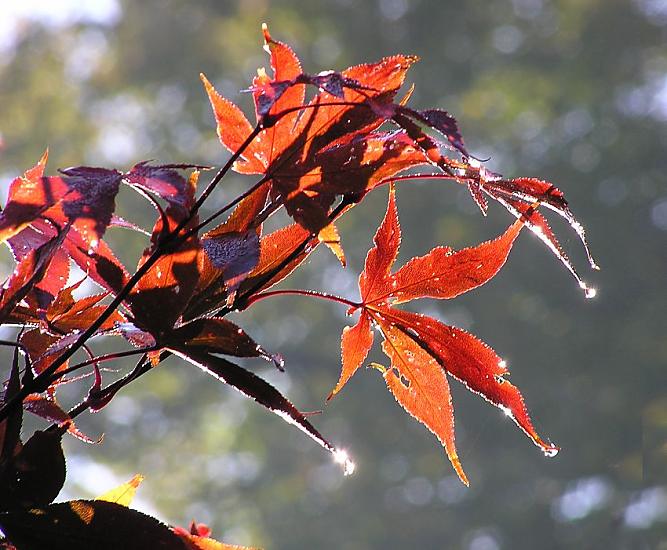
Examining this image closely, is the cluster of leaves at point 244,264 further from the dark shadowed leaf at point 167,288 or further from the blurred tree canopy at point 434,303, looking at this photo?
A: the blurred tree canopy at point 434,303

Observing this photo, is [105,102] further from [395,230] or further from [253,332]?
[395,230]

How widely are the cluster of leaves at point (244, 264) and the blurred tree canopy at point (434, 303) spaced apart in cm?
733

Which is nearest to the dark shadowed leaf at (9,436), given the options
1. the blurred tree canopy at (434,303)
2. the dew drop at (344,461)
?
the dew drop at (344,461)

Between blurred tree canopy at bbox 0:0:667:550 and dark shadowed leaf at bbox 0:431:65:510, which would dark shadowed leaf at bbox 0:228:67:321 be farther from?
blurred tree canopy at bbox 0:0:667:550

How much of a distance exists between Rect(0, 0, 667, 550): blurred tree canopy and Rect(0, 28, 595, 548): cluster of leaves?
733 cm

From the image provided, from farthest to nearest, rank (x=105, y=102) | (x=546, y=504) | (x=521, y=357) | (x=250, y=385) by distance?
(x=105, y=102), (x=521, y=357), (x=546, y=504), (x=250, y=385)

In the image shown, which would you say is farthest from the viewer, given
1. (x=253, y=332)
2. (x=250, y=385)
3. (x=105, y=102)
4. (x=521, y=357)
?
(x=105, y=102)

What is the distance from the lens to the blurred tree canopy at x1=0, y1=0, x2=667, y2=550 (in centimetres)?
782

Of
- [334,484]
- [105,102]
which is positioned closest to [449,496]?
[334,484]

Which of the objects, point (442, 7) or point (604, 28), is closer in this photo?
point (604, 28)

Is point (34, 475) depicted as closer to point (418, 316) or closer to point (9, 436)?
point (9, 436)

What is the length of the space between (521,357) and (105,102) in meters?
5.97

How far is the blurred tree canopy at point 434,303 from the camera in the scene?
308 inches

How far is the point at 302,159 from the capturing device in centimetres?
31
